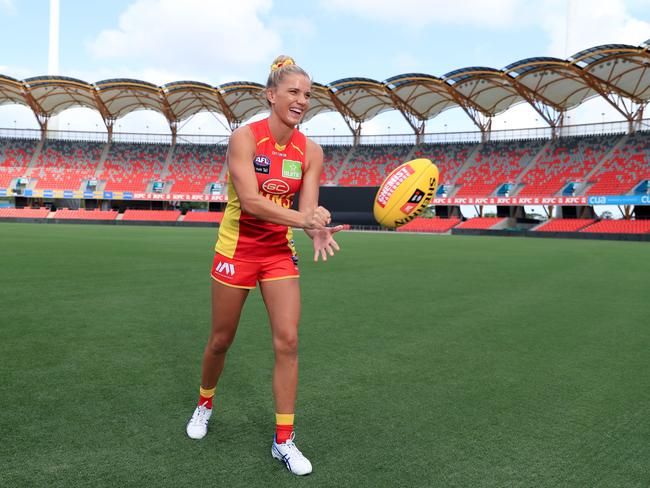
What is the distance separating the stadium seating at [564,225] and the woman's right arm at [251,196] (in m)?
42.5

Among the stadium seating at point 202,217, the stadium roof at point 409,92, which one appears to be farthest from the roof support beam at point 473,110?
the stadium seating at point 202,217


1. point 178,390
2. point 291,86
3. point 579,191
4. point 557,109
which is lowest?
point 178,390

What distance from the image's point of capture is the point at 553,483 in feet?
9.26

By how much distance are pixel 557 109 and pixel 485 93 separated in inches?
297

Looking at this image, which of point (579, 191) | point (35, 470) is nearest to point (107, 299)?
point (35, 470)

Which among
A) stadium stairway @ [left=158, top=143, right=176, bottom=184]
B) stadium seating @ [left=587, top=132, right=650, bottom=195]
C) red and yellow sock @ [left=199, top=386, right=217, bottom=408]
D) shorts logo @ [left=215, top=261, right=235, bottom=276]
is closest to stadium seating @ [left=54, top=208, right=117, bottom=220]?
stadium stairway @ [left=158, top=143, right=176, bottom=184]

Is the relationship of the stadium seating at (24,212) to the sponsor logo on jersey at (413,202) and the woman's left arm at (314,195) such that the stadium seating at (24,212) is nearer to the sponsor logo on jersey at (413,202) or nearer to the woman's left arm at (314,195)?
the sponsor logo on jersey at (413,202)

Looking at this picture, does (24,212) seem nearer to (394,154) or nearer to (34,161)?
(34,161)

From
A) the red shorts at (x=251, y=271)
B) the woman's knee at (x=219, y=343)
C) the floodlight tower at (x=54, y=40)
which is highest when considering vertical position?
the floodlight tower at (x=54, y=40)

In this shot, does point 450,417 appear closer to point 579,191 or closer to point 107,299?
point 107,299

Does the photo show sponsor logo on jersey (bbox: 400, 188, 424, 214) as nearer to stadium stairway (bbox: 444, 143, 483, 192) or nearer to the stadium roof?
the stadium roof

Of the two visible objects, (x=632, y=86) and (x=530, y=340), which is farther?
(x=632, y=86)

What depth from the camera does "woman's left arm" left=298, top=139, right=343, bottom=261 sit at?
128 inches

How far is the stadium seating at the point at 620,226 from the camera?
3878 centimetres
